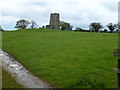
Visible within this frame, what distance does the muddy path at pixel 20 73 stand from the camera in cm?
955

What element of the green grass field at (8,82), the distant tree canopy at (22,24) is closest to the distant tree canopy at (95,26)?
the distant tree canopy at (22,24)

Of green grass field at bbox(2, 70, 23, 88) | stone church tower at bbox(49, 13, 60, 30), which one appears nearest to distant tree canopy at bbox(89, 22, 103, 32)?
stone church tower at bbox(49, 13, 60, 30)

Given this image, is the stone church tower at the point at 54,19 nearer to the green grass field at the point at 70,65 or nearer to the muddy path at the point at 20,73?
the green grass field at the point at 70,65

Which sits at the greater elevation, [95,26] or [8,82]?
[95,26]

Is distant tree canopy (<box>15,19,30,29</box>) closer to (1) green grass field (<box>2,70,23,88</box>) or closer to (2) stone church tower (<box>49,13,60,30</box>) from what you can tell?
(2) stone church tower (<box>49,13,60,30</box>)

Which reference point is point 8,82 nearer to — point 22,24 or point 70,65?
point 70,65

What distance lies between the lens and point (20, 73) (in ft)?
36.7

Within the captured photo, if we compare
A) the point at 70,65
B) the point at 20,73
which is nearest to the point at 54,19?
the point at 70,65

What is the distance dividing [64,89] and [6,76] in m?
3.06

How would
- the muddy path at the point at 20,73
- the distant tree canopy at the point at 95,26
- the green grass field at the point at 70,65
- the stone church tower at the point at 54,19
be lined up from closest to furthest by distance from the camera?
the muddy path at the point at 20,73 < the green grass field at the point at 70,65 < the stone church tower at the point at 54,19 < the distant tree canopy at the point at 95,26

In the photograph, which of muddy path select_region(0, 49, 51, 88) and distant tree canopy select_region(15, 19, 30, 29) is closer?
muddy path select_region(0, 49, 51, 88)

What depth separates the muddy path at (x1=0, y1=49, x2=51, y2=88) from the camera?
955 cm

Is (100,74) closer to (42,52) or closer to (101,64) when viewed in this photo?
(101,64)

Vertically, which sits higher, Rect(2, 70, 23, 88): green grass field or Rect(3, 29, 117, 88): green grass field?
Rect(3, 29, 117, 88): green grass field
